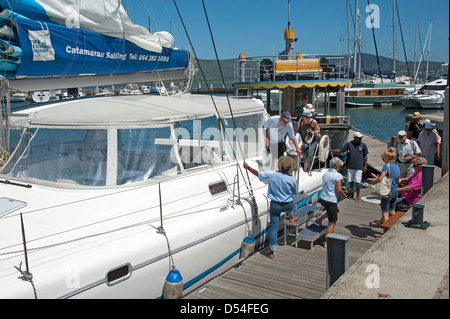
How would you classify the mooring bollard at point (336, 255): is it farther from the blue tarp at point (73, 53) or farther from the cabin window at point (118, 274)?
the blue tarp at point (73, 53)

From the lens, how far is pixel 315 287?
527cm

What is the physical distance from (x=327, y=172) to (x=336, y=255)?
2865mm

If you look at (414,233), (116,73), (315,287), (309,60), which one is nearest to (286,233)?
(315,287)

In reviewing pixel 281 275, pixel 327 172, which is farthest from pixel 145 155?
pixel 327 172

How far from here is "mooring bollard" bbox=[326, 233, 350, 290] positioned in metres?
3.66

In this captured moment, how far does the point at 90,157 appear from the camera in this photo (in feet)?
17.6

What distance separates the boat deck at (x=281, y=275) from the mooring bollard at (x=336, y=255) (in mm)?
1370

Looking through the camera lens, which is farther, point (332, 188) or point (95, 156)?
point (332, 188)

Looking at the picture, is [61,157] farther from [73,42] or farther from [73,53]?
[73,42]

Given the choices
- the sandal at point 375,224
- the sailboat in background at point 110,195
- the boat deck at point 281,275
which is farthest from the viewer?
the sandal at point 375,224

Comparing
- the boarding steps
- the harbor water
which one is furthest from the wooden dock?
the harbor water

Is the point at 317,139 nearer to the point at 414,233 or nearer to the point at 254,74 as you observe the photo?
the point at 414,233

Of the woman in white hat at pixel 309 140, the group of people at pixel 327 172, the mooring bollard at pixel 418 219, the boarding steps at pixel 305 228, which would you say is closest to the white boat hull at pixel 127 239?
the group of people at pixel 327 172

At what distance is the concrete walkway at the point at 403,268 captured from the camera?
301cm
